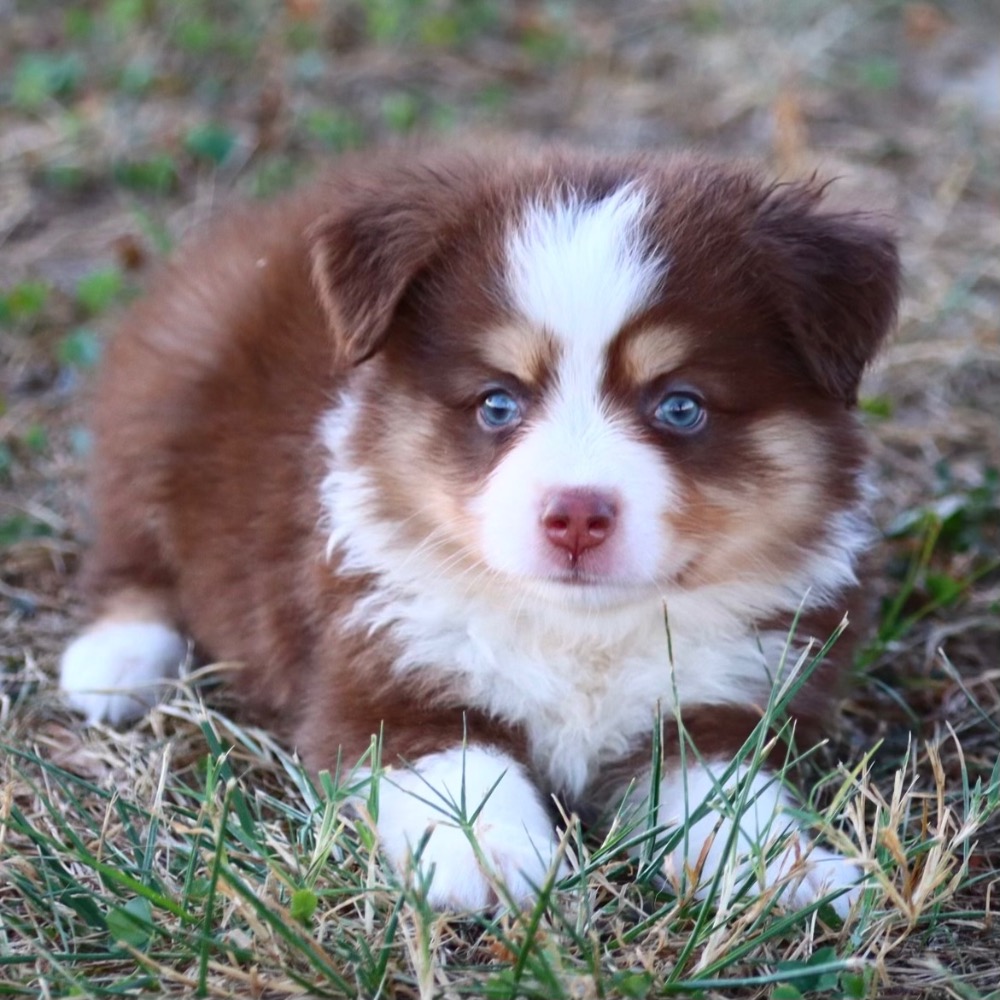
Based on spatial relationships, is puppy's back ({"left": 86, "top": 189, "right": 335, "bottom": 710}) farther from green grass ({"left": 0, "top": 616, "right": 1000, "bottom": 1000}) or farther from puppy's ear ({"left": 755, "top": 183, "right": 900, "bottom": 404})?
puppy's ear ({"left": 755, "top": 183, "right": 900, "bottom": 404})

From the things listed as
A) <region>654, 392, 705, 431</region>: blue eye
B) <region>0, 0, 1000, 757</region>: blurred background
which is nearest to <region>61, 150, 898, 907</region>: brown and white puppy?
<region>654, 392, 705, 431</region>: blue eye

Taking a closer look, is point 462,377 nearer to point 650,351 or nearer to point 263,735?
point 650,351

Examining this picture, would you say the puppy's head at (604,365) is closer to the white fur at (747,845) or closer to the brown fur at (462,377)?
the brown fur at (462,377)

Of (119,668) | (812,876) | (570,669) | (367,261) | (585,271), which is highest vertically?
(585,271)

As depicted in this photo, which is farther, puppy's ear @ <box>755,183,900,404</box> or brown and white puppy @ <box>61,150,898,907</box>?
puppy's ear @ <box>755,183,900,404</box>

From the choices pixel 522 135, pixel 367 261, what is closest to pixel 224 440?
pixel 367 261

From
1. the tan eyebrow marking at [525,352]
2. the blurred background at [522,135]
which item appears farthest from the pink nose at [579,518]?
the blurred background at [522,135]
